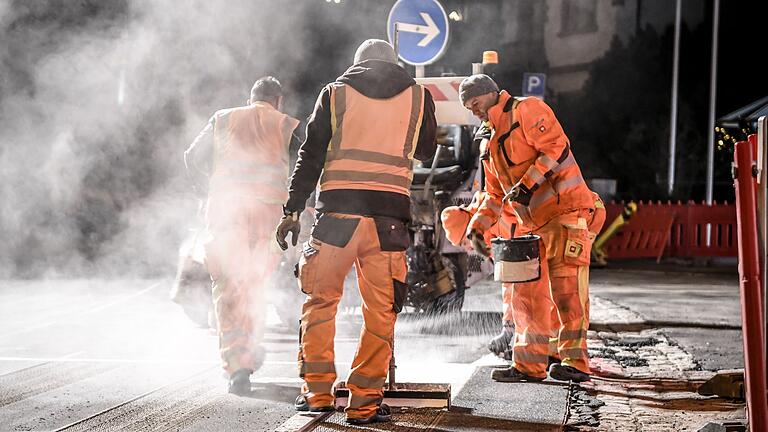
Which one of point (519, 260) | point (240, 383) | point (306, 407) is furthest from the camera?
point (519, 260)

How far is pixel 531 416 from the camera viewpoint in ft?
15.9

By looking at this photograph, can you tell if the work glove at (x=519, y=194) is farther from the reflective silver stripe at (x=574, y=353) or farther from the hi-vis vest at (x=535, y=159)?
the reflective silver stripe at (x=574, y=353)

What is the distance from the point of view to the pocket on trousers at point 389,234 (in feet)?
15.8

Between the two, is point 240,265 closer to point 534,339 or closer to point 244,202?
point 244,202

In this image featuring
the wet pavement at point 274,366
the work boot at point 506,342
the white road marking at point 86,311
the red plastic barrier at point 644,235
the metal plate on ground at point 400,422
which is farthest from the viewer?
the red plastic barrier at point 644,235

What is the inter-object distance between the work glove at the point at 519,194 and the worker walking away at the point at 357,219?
116 cm

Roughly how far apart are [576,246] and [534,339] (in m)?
0.58

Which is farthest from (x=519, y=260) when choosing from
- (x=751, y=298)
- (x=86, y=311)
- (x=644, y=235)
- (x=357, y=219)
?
(x=644, y=235)

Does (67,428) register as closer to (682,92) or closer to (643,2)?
(682,92)

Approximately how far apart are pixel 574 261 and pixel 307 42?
6638 millimetres

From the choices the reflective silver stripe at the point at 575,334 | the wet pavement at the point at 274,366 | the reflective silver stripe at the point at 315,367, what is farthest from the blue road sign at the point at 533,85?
the reflective silver stripe at the point at 315,367

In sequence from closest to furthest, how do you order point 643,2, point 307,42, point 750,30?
point 307,42
point 750,30
point 643,2

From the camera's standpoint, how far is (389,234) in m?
4.84

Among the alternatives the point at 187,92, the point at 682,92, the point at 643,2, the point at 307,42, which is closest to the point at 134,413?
the point at 187,92
